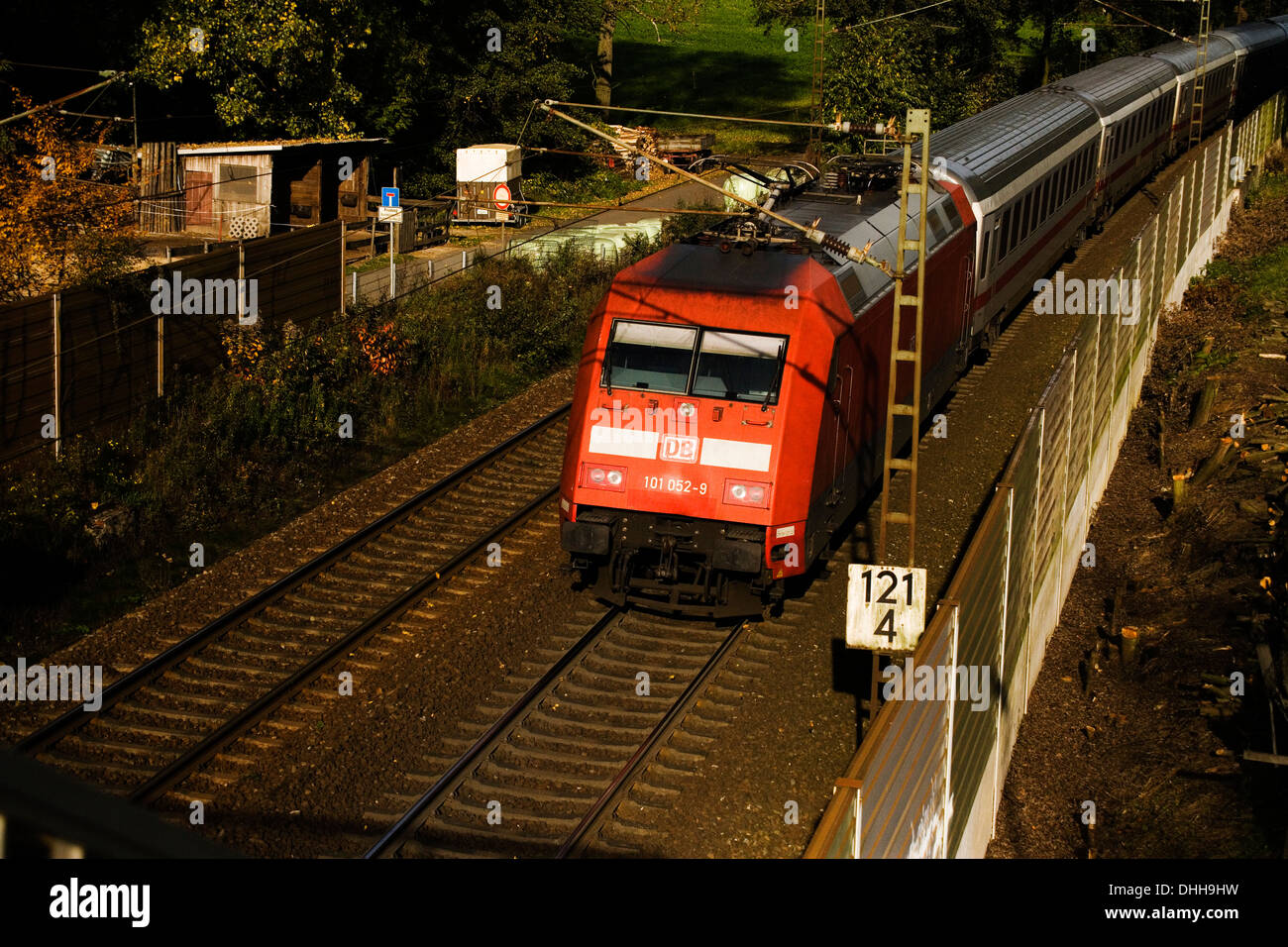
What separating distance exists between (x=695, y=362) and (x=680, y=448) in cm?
85

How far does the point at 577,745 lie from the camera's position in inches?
423

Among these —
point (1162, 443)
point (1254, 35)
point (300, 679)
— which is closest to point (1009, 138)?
point (1162, 443)

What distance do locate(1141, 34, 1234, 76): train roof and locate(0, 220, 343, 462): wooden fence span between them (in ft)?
93.1

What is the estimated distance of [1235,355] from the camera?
22.5 m

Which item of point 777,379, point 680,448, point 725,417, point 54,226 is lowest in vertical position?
point 680,448

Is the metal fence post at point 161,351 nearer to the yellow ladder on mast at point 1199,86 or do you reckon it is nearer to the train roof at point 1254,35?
the yellow ladder on mast at point 1199,86

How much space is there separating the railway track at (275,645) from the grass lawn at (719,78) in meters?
39.8

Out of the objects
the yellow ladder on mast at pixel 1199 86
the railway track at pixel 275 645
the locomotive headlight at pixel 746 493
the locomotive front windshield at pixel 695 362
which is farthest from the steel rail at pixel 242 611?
the yellow ladder on mast at pixel 1199 86

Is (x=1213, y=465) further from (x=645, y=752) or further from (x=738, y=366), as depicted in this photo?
(x=645, y=752)

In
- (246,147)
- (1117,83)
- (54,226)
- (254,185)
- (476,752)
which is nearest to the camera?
(476,752)

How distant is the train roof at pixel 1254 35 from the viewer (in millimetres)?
46938

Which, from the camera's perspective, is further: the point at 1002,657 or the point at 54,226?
the point at 54,226

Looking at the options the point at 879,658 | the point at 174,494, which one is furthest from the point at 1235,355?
the point at 174,494
